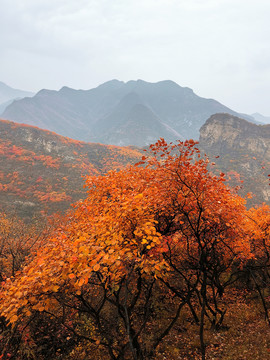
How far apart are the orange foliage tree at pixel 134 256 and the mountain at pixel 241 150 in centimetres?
7441

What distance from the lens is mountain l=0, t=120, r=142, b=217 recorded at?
2250 inches

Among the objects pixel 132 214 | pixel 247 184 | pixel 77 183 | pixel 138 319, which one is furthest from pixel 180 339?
pixel 247 184

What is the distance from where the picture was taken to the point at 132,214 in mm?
7707

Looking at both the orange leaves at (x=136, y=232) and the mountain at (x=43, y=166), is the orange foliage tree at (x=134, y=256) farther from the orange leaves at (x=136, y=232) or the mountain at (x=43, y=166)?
the mountain at (x=43, y=166)

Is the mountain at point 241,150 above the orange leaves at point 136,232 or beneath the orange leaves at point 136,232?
above

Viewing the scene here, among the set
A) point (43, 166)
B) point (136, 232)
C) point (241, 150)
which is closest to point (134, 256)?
point (136, 232)

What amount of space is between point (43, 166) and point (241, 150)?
100185 mm

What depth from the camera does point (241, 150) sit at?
4350 inches

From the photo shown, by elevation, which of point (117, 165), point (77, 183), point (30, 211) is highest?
point (117, 165)

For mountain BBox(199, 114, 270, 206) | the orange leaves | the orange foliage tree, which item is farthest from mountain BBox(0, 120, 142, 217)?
mountain BBox(199, 114, 270, 206)

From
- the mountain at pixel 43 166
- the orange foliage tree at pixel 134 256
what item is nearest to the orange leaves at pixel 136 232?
the orange foliage tree at pixel 134 256

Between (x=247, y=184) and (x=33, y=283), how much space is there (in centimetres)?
9568

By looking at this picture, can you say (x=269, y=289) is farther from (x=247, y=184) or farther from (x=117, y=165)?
(x=117, y=165)

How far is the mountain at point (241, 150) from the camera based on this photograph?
86500 millimetres
